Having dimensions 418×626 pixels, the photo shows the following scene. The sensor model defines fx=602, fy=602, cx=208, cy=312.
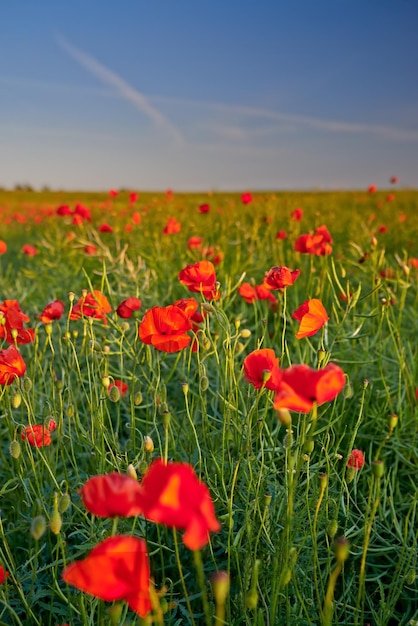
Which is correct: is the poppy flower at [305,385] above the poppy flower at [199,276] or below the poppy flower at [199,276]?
below

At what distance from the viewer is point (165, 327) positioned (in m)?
1.46

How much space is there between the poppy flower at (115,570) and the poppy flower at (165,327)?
0.75m

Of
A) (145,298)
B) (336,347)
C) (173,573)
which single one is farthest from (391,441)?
(145,298)


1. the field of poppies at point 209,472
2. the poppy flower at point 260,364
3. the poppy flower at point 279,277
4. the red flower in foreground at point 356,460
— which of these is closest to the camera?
the field of poppies at point 209,472

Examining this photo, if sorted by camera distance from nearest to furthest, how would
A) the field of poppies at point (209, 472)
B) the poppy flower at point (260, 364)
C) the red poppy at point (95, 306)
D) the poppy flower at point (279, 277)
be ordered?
the field of poppies at point (209, 472) → the poppy flower at point (260, 364) → the poppy flower at point (279, 277) → the red poppy at point (95, 306)

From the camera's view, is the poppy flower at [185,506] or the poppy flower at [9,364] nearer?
the poppy flower at [185,506]

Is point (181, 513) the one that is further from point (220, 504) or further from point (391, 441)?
point (391, 441)

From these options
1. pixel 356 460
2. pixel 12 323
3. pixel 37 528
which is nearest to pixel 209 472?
pixel 356 460

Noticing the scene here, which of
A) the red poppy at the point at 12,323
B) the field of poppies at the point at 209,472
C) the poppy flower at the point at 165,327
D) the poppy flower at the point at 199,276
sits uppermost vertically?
the poppy flower at the point at 199,276

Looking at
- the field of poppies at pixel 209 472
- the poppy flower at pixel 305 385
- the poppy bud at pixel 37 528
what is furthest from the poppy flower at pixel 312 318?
the poppy bud at pixel 37 528

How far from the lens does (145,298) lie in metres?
3.22

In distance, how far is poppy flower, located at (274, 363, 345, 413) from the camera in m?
0.89

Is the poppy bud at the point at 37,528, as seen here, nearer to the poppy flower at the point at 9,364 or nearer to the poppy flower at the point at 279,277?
the poppy flower at the point at 9,364

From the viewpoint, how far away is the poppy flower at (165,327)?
4.68 feet
